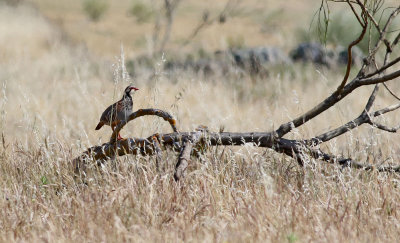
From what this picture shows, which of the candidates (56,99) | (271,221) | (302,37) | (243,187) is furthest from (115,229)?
(302,37)

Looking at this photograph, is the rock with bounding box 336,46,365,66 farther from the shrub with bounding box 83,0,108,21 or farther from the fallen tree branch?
the shrub with bounding box 83,0,108,21

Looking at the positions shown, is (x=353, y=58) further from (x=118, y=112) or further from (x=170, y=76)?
(x=118, y=112)

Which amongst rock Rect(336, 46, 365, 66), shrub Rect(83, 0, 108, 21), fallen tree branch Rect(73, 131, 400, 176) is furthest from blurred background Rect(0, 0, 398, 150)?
shrub Rect(83, 0, 108, 21)

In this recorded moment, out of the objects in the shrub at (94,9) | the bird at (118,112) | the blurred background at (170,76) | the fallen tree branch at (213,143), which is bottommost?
the fallen tree branch at (213,143)

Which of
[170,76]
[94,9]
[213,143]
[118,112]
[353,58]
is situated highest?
[94,9]

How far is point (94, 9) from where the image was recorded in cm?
4616

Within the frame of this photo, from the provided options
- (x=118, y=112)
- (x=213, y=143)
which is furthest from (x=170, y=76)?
(x=213, y=143)

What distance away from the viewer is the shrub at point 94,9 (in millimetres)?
45797

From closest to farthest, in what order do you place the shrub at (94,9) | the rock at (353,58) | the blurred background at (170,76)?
1. the blurred background at (170,76)
2. the rock at (353,58)
3. the shrub at (94,9)

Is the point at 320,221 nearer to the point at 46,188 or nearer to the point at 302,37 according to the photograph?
the point at 46,188

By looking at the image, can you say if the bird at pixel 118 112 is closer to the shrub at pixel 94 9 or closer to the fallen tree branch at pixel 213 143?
the fallen tree branch at pixel 213 143

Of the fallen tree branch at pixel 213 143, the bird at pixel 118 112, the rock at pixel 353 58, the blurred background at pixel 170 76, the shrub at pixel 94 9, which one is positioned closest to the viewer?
the fallen tree branch at pixel 213 143

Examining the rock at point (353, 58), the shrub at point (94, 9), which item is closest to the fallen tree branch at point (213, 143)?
the rock at point (353, 58)

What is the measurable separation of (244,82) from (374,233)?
8.45 metres
